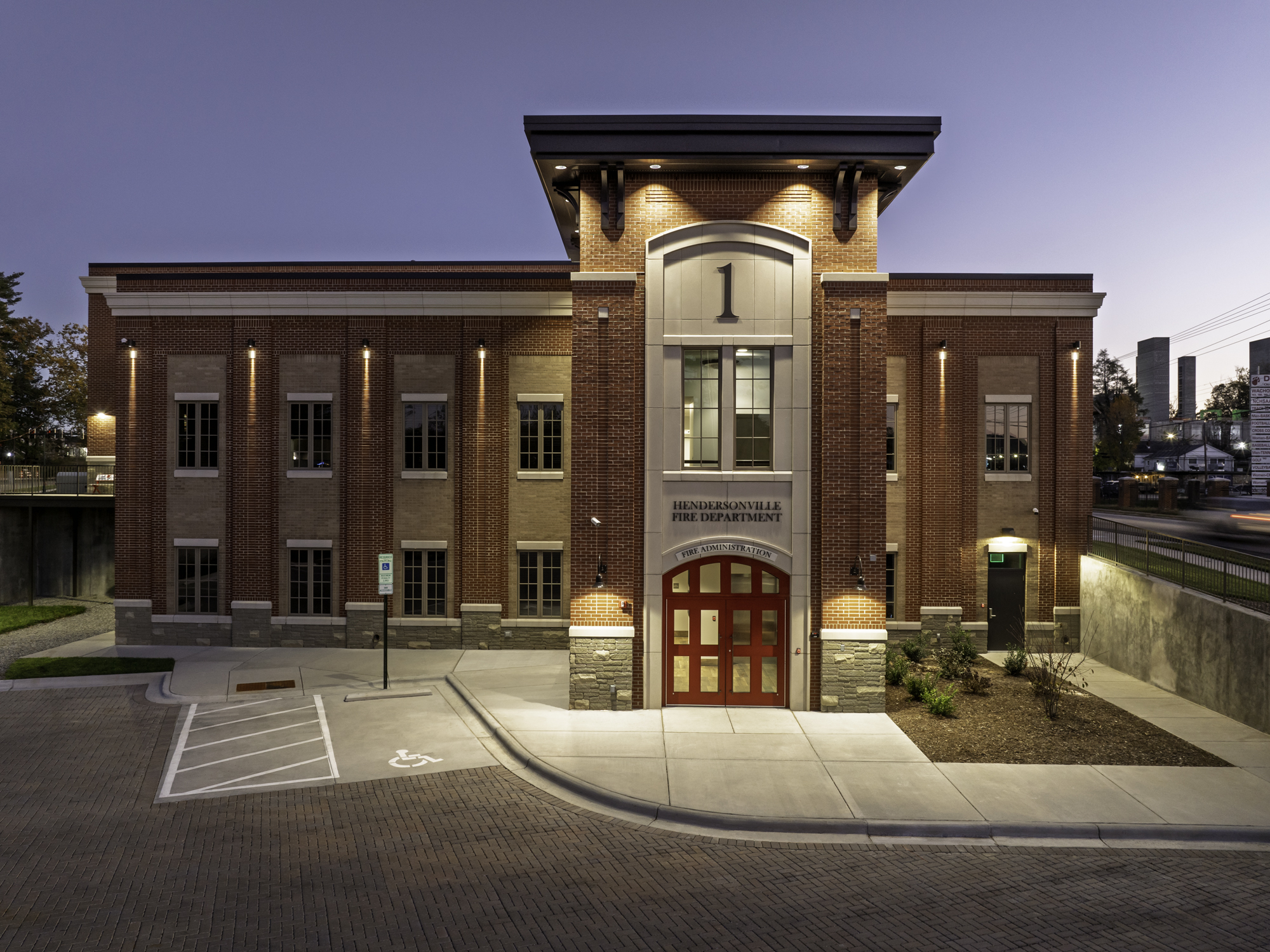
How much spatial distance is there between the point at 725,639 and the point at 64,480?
28.1 m

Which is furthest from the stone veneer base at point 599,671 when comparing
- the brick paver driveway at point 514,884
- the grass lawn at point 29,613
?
the grass lawn at point 29,613

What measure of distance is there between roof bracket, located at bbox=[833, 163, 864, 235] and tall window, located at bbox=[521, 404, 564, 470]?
9.59 m

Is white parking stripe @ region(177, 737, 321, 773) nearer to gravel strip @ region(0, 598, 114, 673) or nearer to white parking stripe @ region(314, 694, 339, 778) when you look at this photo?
white parking stripe @ region(314, 694, 339, 778)

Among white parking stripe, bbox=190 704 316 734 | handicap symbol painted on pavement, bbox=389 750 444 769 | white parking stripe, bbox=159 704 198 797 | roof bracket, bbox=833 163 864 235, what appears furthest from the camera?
roof bracket, bbox=833 163 864 235

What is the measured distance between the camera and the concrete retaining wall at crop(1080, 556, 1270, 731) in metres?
15.1

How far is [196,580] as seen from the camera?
74.4 ft

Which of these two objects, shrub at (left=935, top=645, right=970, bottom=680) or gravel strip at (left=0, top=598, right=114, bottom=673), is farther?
gravel strip at (left=0, top=598, right=114, bottom=673)

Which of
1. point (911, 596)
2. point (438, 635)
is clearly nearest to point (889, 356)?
point (911, 596)

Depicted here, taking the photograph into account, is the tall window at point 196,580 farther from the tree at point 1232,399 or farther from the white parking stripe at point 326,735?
the tree at point 1232,399

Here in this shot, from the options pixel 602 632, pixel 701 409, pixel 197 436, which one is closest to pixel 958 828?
pixel 602 632

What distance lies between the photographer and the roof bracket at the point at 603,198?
52.4 feet

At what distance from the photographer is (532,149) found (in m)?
15.7

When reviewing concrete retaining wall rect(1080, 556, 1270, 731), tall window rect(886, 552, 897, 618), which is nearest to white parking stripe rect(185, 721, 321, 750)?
tall window rect(886, 552, 897, 618)

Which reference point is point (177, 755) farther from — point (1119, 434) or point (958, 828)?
point (1119, 434)
